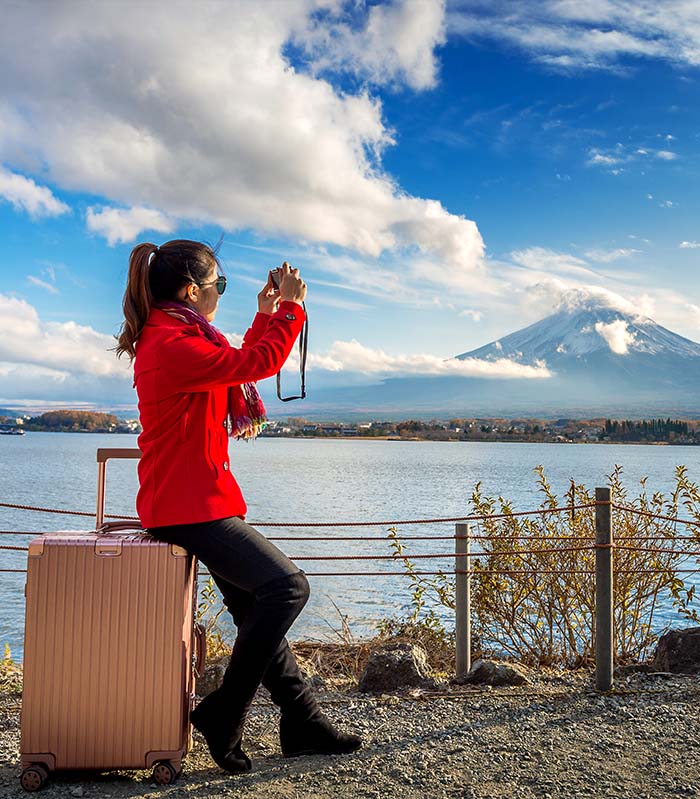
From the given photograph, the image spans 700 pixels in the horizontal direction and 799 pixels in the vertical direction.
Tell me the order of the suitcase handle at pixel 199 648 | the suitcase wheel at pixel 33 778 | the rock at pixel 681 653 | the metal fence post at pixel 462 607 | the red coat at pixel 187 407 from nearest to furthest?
1. the red coat at pixel 187 407
2. the suitcase wheel at pixel 33 778
3. the suitcase handle at pixel 199 648
4. the rock at pixel 681 653
5. the metal fence post at pixel 462 607

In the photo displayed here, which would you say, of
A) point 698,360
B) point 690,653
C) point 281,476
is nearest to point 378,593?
point 690,653

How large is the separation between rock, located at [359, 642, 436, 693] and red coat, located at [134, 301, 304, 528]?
2.14 m

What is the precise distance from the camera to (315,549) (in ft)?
54.7

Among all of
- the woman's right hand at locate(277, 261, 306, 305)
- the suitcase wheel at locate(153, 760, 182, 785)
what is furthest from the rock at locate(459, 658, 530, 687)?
the woman's right hand at locate(277, 261, 306, 305)

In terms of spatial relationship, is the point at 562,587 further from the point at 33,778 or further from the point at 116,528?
the point at 33,778

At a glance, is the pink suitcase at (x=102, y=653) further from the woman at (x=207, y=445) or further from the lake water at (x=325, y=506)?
the lake water at (x=325, y=506)

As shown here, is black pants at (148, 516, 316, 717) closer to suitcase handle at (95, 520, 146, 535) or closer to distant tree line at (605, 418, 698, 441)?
suitcase handle at (95, 520, 146, 535)

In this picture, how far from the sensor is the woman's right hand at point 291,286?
3227mm

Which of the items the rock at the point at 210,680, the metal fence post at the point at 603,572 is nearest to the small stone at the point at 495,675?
the metal fence post at the point at 603,572

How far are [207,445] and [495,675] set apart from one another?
8.77 ft

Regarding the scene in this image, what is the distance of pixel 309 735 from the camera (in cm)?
345

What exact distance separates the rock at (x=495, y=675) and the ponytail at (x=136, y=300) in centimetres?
292

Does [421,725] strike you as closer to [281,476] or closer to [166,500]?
[166,500]

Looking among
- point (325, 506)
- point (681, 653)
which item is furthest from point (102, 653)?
point (325, 506)
